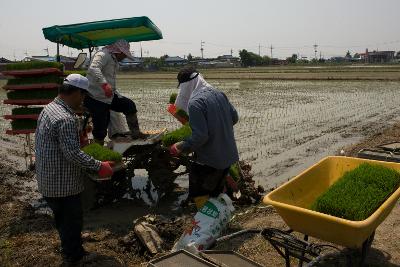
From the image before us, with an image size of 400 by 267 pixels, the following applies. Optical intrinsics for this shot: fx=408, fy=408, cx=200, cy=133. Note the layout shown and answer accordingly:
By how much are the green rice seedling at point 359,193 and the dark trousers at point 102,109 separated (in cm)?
334

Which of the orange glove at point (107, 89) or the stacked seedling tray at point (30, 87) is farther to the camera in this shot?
the stacked seedling tray at point (30, 87)

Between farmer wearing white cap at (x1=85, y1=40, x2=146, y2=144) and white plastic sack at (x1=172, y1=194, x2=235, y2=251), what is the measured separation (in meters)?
1.98

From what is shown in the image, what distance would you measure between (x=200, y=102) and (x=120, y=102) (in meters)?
2.31

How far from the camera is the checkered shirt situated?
11.4ft

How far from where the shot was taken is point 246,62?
274 feet

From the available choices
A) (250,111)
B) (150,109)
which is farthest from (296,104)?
(150,109)

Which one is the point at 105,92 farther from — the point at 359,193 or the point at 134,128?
the point at 359,193

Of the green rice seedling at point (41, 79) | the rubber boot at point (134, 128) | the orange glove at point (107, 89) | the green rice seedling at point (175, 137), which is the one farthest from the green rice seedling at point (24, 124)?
the green rice seedling at point (175, 137)

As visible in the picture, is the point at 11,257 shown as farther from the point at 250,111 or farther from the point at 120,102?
the point at 250,111

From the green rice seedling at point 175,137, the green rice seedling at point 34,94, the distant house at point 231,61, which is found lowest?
the green rice seedling at point 175,137

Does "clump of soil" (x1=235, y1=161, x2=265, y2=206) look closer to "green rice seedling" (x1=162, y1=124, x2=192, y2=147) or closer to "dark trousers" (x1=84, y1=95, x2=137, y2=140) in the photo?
"green rice seedling" (x1=162, y1=124, x2=192, y2=147)

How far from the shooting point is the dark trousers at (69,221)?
3738 millimetres

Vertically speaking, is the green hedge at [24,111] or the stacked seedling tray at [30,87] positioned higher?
the stacked seedling tray at [30,87]

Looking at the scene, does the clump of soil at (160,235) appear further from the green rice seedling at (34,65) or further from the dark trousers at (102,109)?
the green rice seedling at (34,65)
